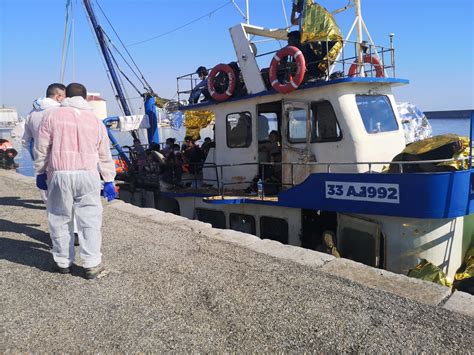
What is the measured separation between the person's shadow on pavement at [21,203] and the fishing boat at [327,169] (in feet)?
8.27

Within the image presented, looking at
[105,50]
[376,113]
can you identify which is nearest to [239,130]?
[376,113]

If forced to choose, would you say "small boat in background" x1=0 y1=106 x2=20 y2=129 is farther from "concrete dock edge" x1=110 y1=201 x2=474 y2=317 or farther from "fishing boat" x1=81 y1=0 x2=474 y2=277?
"concrete dock edge" x1=110 y1=201 x2=474 y2=317

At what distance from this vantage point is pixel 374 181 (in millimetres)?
5348

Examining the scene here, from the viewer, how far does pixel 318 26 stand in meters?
6.37

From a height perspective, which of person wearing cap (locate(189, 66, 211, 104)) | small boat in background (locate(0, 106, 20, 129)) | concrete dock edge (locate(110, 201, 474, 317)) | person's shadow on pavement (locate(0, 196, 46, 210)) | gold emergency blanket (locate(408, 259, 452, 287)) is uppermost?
small boat in background (locate(0, 106, 20, 129))

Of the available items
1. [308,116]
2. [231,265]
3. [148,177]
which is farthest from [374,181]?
[148,177]

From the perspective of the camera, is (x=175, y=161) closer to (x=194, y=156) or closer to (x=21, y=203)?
(x=194, y=156)

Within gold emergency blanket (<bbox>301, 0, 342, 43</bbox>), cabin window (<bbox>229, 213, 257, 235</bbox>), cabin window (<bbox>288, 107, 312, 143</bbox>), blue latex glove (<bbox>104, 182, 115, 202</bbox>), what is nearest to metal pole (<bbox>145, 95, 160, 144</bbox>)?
cabin window (<bbox>229, 213, 257, 235</bbox>)

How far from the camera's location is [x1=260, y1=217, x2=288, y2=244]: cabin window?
676 centimetres

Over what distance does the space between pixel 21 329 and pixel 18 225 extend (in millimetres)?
3371

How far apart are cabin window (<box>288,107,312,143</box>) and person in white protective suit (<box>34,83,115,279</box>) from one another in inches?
155

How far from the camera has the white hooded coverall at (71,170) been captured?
3268mm

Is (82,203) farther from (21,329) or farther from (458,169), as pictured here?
(458,169)

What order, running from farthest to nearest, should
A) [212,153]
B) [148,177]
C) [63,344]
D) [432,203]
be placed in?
1. [148,177]
2. [212,153]
3. [432,203]
4. [63,344]
